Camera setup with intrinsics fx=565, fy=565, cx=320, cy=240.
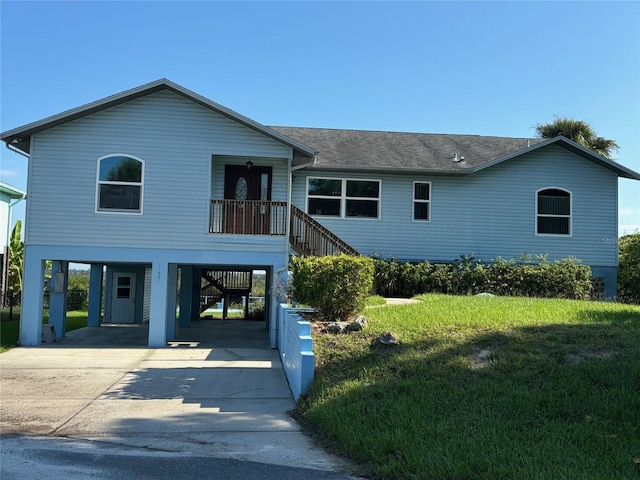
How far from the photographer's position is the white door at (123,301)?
2156cm

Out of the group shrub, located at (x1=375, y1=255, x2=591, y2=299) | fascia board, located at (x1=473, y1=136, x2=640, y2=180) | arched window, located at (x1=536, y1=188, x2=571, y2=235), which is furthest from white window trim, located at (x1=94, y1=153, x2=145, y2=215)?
arched window, located at (x1=536, y1=188, x2=571, y2=235)

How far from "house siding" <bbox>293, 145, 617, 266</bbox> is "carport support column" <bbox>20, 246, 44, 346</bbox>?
7.72 meters

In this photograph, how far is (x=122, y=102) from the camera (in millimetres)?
14141

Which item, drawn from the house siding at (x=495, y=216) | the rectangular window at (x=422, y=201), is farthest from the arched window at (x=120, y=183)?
the rectangular window at (x=422, y=201)

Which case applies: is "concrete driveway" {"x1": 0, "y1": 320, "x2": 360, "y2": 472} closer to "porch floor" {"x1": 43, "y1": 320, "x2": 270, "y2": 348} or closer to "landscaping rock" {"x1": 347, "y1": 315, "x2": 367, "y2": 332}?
"porch floor" {"x1": 43, "y1": 320, "x2": 270, "y2": 348}

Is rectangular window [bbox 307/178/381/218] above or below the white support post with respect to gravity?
above

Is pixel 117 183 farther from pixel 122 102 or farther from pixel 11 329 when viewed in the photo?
pixel 11 329

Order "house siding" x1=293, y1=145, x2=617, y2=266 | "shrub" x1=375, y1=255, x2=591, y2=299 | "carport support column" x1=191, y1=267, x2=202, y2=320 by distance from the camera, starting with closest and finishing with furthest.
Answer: "shrub" x1=375, y1=255, x2=591, y2=299 < "house siding" x1=293, y1=145, x2=617, y2=266 < "carport support column" x1=191, y1=267, x2=202, y2=320

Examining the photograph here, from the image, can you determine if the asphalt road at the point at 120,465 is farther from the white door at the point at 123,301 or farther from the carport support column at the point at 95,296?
the white door at the point at 123,301

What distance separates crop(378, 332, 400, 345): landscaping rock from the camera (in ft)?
27.6

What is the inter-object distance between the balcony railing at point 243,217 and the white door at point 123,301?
844 centimetres

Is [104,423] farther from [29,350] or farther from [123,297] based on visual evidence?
[123,297]

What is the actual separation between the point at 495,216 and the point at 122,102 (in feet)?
38.4

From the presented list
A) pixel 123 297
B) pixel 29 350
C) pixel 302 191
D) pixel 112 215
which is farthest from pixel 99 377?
pixel 123 297
